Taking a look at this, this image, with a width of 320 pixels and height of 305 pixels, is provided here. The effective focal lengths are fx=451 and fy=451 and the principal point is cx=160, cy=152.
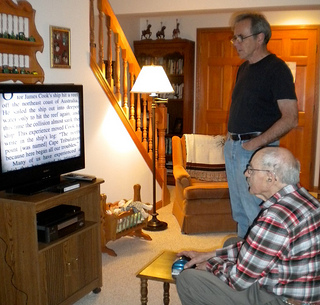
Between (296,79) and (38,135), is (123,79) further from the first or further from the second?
(296,79)

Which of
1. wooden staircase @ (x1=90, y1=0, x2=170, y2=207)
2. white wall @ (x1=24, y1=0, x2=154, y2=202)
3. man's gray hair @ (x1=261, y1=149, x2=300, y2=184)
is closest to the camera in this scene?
man's gray hair @ (x1=261, y1=149, x2=300, y2=184)

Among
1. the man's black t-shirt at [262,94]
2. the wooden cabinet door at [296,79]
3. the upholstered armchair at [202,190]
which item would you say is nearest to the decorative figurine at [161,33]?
the wooden cabinet door at [296,79]

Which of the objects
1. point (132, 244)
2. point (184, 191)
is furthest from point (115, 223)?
point (184, 191)

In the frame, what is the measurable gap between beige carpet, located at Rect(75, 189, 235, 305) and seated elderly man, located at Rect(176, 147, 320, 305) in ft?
3.41

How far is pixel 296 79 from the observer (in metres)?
5.30

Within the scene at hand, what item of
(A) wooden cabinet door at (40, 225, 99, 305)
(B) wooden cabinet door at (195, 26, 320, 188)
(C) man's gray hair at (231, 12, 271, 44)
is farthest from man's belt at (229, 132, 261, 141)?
(B) wooden cabinet door at (195, 26, 320, 188)

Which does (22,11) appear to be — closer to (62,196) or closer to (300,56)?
(62,196)

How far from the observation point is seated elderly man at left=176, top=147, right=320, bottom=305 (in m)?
1.54

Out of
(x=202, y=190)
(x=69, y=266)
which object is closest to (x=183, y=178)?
(x=202, y=190)

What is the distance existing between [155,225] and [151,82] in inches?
49.9

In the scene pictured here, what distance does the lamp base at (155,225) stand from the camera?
4020 mm

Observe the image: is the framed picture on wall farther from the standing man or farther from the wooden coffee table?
the wooden coffee table

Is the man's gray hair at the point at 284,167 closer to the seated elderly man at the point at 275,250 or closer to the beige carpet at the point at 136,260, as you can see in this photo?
the seated elderly man at the point at 275,250

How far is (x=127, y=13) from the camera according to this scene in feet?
16.1
